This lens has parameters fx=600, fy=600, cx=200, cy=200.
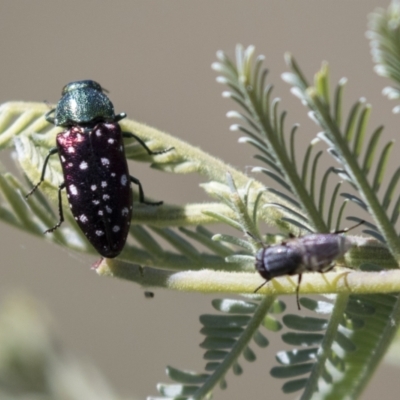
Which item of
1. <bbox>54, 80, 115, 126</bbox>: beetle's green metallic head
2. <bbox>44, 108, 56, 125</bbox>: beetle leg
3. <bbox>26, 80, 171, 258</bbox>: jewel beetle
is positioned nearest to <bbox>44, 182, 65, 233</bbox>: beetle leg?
<bbox>26, 80, 171, 258</bbox>: jewel beetle

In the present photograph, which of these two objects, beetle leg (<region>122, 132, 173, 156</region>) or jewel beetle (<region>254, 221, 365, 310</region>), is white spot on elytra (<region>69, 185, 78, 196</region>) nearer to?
beetle leg (<region>122, 132, 173, 156</region>)

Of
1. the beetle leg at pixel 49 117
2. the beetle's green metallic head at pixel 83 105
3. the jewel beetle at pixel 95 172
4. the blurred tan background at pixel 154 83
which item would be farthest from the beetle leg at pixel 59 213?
the blurred tan background at pixel 154 83

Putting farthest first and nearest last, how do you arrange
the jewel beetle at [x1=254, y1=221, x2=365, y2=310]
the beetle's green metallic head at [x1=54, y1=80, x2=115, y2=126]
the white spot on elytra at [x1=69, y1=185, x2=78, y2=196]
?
the beetle's green metallic head at [x1=54, y1=80, x2=115, y2=126] < the white spot on elytra at [x1=69, y1=185, x2=78, y2=196] < the jewel beetle at [x1=254, y1=221, x2=365, y2=310]

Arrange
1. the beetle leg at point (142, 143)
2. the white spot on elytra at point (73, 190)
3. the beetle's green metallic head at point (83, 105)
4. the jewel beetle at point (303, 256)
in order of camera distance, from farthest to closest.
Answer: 1. the beetle's green metallic head at point (83, 105)
2. the white spot on elytra at point (73, 190)
3. the beetle leg at point (142, 143)
4. the jewel beetle at point (303, 256)

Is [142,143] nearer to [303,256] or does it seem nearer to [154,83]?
[303,256]

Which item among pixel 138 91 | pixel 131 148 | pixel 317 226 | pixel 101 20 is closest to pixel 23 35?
pixel 101 20

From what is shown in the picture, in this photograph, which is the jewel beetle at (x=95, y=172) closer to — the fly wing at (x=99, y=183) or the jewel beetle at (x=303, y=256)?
the fly wing at (x=99, y=183)
